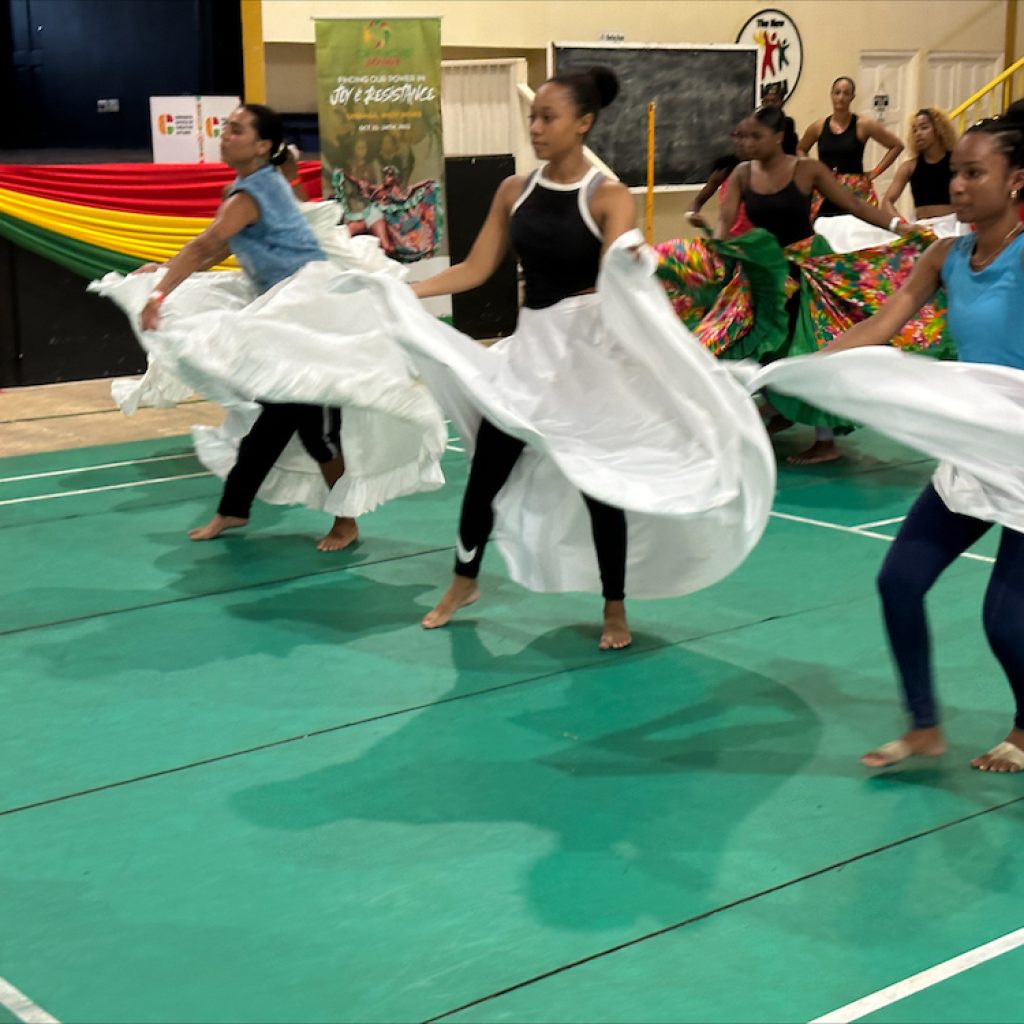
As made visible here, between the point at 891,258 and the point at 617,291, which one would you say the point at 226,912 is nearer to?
the point at 617,291

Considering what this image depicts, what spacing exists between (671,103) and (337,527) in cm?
998

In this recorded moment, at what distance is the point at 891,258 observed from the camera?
8352 mm

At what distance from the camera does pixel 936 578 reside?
3.94 meters

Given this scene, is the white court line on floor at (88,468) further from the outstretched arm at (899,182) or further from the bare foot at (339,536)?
the outstretched arm at (899,182)

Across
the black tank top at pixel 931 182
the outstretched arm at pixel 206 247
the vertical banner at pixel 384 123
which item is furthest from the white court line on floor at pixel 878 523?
the vertical banner at pixel 384 123

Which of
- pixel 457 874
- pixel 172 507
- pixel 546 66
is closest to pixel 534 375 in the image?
pixel 457 874

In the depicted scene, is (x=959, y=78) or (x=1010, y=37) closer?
(x=959, y=78)

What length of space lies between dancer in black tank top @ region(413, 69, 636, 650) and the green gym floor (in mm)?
383

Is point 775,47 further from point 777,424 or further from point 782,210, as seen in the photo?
point 782,210

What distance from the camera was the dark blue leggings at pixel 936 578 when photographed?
12.9 feet

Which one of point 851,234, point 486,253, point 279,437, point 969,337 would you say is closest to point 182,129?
point 851,234

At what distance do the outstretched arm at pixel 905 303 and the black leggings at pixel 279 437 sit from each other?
2916 millimetres

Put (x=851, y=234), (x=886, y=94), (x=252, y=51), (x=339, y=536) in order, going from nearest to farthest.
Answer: (x=339, y=536) → (x=851, y=234) → (x=252, y=51) → (x=886, y=94)

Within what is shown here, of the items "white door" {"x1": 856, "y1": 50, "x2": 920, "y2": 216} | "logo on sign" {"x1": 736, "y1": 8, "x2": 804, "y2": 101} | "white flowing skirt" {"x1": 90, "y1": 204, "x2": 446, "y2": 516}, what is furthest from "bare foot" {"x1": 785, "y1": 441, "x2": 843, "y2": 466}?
"white door" {"x1": 856, "y1": 50, "x2": 920, "y2": 216}
